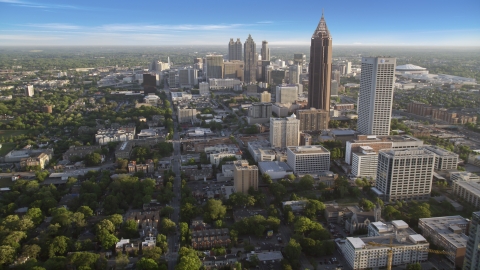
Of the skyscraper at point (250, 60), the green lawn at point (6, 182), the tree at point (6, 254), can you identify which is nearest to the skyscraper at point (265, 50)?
the skyscraper at point (250, 60)

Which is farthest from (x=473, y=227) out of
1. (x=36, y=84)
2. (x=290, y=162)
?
(x=36, y=84)

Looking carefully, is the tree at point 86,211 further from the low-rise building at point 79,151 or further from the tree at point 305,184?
the tree at point 305,184

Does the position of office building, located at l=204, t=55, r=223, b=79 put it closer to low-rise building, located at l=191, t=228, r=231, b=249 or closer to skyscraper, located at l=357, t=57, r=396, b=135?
skyscraper, located at l=357, t=57, r=396, b=135

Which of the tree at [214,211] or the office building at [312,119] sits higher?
the office building at [312,119]

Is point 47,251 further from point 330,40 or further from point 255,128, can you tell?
point 330,40

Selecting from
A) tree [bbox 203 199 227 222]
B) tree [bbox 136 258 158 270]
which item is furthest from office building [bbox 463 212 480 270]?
tree [bbox 136 258 158 270]

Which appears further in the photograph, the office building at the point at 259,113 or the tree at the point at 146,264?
the office building at the point at 259,113

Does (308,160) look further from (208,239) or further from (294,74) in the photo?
(294,74)
